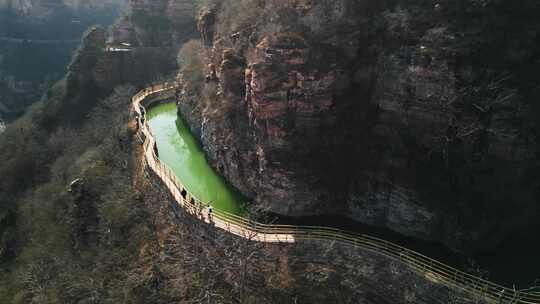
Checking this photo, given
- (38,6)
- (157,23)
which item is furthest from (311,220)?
(38,6)

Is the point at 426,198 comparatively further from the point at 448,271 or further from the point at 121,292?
the point at 121,292

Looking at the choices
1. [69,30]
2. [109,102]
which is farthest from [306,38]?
[69,30]

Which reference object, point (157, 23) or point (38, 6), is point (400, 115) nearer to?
point (157, 23)

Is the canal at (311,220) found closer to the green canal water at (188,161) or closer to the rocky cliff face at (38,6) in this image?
the green canal water at (188,161)

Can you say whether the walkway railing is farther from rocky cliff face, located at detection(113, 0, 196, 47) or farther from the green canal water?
rocky cliff face, located at detection(113, 0, 196, 47)

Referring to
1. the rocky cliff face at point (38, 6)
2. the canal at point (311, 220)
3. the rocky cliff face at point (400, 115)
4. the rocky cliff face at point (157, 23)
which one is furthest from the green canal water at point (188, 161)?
the rocky cliff face at point (38, 6)

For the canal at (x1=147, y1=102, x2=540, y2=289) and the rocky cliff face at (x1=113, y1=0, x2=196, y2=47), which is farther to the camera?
the rocky cliff face at (x1=113, y1=0, x2=196, y2=47)

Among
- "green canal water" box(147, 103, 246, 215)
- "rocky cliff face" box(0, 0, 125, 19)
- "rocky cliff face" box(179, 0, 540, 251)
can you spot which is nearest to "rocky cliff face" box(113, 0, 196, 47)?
"green canal water" box(147, 103, 246, 215)
